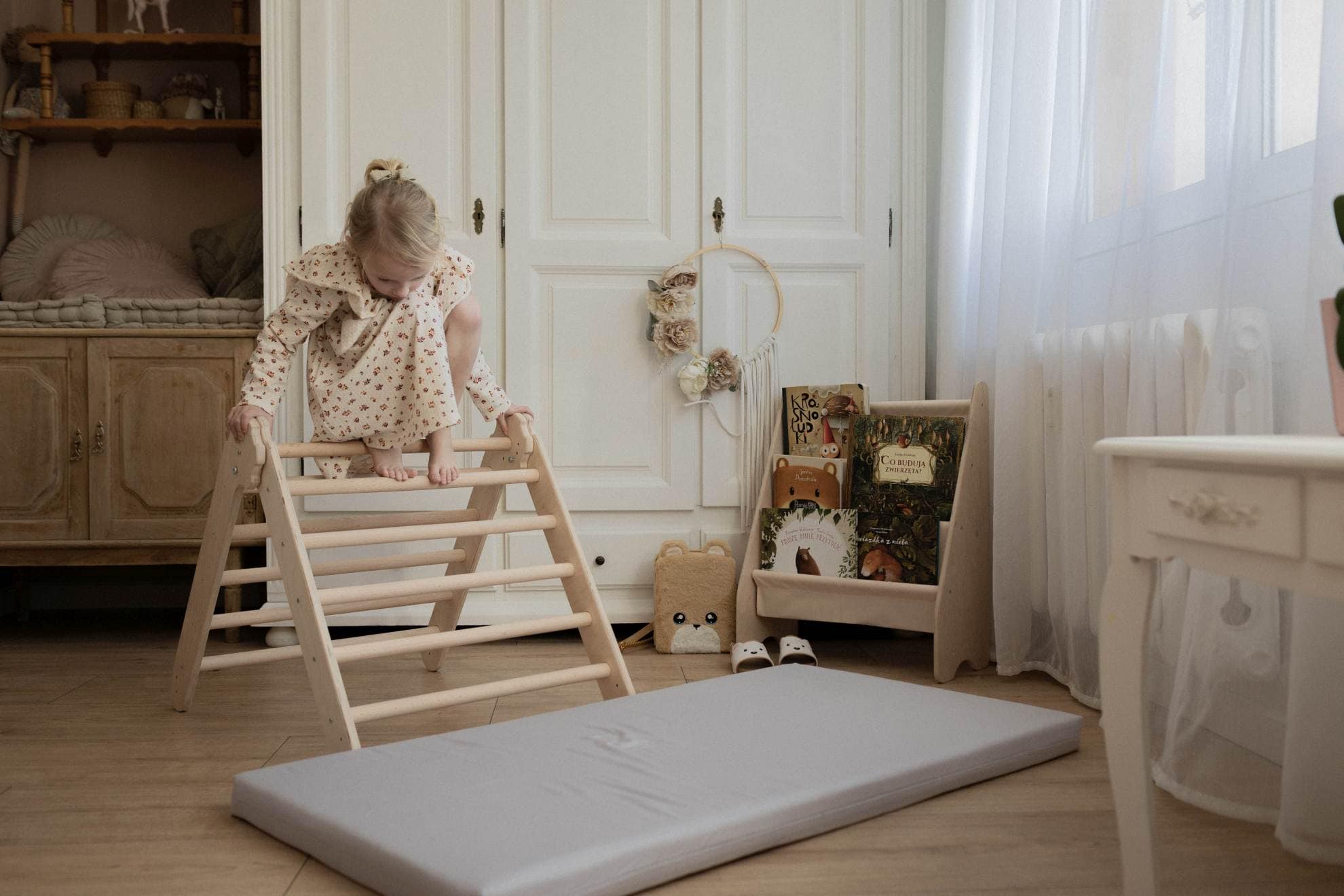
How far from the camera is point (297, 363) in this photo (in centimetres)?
257

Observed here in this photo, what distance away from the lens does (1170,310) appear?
166 cm

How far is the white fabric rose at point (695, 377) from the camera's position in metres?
2.58

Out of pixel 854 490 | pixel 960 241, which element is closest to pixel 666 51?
pixel 960 241

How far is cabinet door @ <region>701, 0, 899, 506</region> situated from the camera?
264 cm

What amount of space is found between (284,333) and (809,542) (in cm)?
118

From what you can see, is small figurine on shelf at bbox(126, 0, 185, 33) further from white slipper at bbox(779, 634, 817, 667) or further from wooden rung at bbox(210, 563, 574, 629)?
white slipper at bbox(779, 634, 817, 667)

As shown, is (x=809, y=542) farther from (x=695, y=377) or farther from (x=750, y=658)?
(x=695, y=377)

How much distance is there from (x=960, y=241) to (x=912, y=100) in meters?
0.40

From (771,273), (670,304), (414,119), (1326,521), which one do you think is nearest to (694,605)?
(670,304)

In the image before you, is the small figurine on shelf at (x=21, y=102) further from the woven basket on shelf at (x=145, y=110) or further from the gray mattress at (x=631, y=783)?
the gray mattress at (x=631, y=783)

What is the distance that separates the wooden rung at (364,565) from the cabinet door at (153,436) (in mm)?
598

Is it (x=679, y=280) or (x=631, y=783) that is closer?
(x=631, y=783)

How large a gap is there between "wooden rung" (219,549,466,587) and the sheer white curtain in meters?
1.07

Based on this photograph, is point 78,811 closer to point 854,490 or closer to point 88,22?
point 854,490
